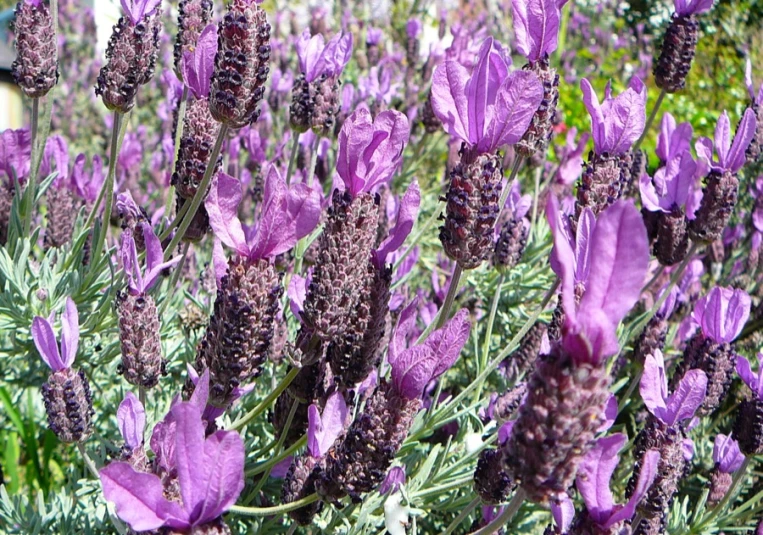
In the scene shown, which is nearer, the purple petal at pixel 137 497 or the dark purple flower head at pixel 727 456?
the purple petal at pixel 137 497

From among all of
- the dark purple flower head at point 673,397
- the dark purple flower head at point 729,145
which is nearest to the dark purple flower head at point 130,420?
the dark purple flower head at point 673,397

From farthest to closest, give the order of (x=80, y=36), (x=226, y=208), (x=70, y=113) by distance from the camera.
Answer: (x=80, y=36) < (x=70, y=113) < (x=226, y=208)

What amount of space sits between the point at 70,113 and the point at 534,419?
4.08 meters

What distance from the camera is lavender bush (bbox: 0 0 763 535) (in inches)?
30.1

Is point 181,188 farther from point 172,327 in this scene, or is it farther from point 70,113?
point 70,113

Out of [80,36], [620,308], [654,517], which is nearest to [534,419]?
[620,308]

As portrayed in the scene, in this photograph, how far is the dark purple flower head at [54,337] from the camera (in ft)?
3.89

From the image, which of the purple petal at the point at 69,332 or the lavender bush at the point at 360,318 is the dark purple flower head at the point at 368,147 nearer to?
the lavender bush at the point at 360,318

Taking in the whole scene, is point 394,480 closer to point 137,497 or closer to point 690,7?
point 137,497

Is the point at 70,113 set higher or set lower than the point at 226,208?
lower

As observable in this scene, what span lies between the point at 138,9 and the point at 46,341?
0.65 m

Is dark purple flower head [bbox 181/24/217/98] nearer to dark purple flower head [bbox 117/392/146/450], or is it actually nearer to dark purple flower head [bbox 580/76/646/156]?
dark purple flower head [bbox 117/392/146/450]

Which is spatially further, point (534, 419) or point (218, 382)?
point (218, 382)

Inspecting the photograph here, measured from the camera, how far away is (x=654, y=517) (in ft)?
4.08
